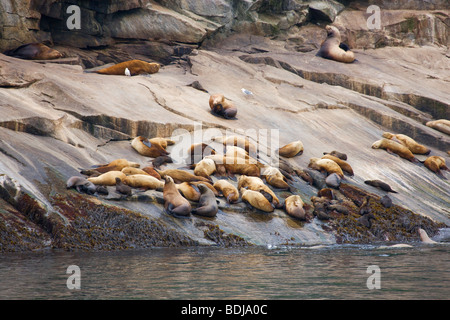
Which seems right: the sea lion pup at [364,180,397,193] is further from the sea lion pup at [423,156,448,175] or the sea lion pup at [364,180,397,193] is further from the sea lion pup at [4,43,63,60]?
the sea lion pup at [4,43,63,60]

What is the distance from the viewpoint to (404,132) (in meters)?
15.8

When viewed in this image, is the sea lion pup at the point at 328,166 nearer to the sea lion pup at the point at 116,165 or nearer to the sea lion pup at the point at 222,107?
the sea lion pup at the point at 222,107

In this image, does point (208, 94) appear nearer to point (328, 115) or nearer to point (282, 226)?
point (328, 115)

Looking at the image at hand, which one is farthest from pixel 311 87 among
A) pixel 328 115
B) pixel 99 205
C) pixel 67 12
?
pixel 99 205

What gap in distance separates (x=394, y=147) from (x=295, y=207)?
514cm

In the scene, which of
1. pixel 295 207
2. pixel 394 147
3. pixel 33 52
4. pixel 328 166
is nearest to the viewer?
pixel 295 207

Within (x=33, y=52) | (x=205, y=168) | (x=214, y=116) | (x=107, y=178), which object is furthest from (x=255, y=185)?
(x=33, y=52)

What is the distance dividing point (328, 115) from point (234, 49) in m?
5.21

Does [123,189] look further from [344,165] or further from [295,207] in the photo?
[344,165]

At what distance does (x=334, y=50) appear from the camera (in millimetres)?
19094

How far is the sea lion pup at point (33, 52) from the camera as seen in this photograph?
14992 millimetres

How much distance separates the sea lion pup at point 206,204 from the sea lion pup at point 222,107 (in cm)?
399

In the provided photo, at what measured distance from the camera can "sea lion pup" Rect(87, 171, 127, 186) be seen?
9109 millimetres

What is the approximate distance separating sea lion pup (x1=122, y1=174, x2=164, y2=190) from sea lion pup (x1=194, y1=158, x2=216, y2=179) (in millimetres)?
1002
